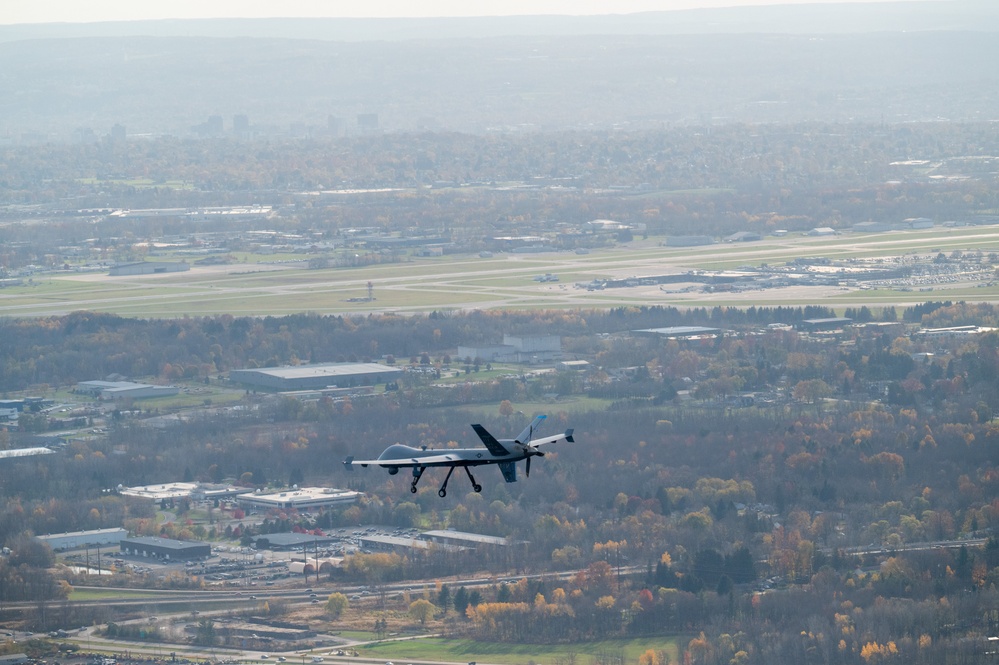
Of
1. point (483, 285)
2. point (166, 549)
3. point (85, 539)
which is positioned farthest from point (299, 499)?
point (483, 285)

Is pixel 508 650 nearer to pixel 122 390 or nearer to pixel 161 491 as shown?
pixel 161 491

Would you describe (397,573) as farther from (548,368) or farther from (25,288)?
(25,288)

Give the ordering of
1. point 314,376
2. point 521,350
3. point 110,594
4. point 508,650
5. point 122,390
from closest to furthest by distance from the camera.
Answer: point 508,650 < point 110,594 < point 122,390 < point 314,376 < point 521,350

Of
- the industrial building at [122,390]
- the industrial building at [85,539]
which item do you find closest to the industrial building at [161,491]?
the industrial building at [85,539]

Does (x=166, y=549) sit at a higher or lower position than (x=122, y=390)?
lower

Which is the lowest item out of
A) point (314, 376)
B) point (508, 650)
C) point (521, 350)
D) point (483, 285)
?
point (508, 650)

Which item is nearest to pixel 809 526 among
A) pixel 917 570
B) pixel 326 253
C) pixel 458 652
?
pixel 917 570

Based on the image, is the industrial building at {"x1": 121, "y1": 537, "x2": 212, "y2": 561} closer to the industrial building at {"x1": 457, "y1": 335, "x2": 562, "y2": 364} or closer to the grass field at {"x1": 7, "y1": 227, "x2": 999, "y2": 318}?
the industrial building at {"x1": 457, "y1": 335, "x2": 562, "y2": 364}

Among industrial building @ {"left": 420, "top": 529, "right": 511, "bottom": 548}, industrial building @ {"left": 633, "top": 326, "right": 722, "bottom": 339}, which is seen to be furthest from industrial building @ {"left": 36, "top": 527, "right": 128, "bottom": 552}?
industrial building @ {"left": 633, "top": 326, "right": 722, "bottom": 339}

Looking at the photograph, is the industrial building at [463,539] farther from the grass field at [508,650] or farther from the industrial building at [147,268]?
the industrial building at [147,268]
